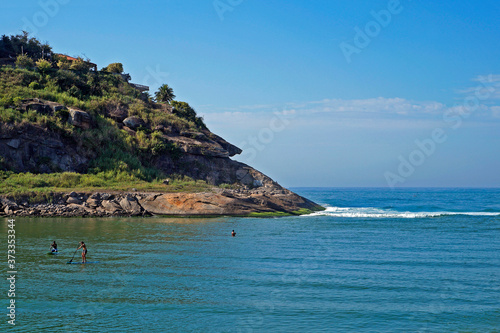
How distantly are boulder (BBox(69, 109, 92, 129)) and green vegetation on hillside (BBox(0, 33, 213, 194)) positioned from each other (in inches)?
29.9

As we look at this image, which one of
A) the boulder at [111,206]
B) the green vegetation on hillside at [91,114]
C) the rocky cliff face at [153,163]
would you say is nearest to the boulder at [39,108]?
the rocky cliff face at [153,163]

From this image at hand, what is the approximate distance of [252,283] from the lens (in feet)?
69.3

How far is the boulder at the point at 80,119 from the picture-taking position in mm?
63344

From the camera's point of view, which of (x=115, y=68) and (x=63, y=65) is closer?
(x=63, y=65)

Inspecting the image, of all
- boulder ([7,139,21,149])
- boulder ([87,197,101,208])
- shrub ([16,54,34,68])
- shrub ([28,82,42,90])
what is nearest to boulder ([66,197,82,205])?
boulder ([87,197,101,208])

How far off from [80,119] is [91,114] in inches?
169

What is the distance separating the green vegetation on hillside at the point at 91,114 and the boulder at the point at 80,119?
760mm

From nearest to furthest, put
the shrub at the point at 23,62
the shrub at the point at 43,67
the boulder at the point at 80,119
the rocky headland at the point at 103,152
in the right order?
the rocky headland at the point at 103,152
the boulder at the point at 80,119
the shrub at the point at 43,67
the shrub at the point at 23,62

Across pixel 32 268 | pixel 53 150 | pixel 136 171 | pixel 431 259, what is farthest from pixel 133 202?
pixel 431 259

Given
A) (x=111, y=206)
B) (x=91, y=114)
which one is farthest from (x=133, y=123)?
(x=111, y=206)

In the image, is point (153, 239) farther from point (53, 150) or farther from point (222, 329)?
point (53, 150)

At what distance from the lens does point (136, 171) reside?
61375 mm

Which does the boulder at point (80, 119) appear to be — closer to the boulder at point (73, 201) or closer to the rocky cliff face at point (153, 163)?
the rocky cliff face at point (153, 163)

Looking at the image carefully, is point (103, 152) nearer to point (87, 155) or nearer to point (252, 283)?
point (87, 155)
